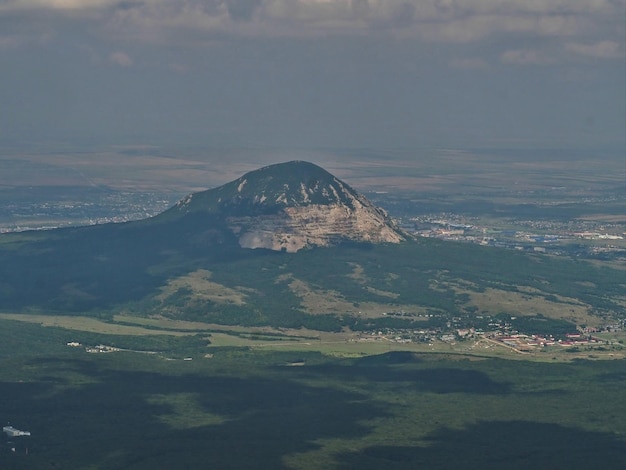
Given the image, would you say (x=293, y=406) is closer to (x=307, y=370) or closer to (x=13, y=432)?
(x=307, y=370)

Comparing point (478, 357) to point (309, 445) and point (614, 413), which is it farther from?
point (309, 445)

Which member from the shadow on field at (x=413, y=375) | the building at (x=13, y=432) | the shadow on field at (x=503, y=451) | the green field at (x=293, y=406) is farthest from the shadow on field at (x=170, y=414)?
the shadow on field at (x=503, y=451)

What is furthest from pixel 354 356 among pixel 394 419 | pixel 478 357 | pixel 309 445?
pixel 309 445

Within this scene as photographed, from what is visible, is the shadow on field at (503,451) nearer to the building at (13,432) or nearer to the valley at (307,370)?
the valley at (307,370)

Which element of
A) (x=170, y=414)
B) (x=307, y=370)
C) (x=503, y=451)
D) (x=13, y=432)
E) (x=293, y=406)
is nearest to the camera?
(x=503, y=451)

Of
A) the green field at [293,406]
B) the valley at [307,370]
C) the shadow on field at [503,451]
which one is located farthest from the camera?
the valley at [307,370]

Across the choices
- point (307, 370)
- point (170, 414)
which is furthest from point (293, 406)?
point (307, 370)
